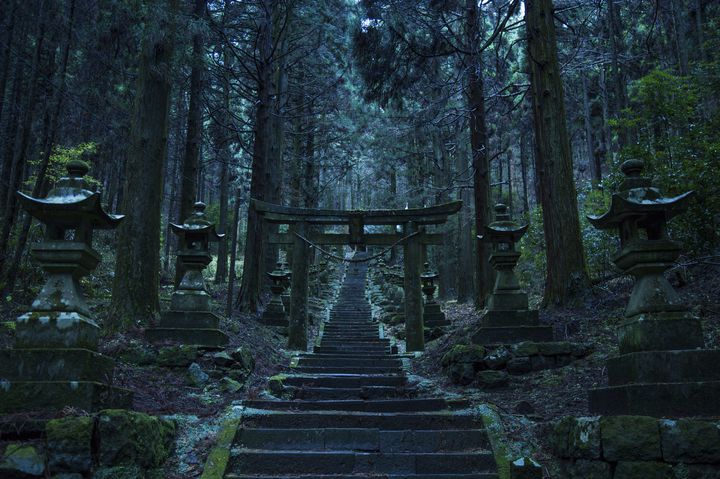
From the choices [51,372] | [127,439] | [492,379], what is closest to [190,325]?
[51,372]

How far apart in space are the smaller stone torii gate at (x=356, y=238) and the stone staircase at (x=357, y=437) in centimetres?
404

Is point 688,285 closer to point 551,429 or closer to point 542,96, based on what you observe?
point 542,96

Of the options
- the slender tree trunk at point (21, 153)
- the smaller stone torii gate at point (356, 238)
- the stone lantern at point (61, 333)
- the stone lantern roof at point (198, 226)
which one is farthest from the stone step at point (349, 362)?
the slender tree trunk at point (21, 153)

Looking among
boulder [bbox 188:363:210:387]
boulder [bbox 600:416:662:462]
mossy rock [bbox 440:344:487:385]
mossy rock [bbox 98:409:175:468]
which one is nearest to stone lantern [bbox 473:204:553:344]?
mossy rock [bbox 440:344:487:385]

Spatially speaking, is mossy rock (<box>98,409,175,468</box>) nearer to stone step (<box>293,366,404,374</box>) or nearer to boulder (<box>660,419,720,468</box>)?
boulder (<box>660,419,720,468</box>)

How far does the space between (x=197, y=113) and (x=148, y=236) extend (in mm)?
6839

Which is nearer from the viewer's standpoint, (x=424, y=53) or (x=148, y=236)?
(x=148, y=236)

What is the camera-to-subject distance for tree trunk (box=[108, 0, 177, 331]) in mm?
8672

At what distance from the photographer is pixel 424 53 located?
13461 millimetres

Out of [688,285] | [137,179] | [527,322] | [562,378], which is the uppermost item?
[137,179]

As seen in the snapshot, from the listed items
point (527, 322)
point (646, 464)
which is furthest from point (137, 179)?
point (646, 464)

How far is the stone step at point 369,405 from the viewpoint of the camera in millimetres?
6645

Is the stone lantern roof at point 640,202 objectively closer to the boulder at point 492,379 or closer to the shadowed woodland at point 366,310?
the shadowed woodland at point 366,310

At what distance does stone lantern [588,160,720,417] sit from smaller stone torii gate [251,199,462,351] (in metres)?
7.34
